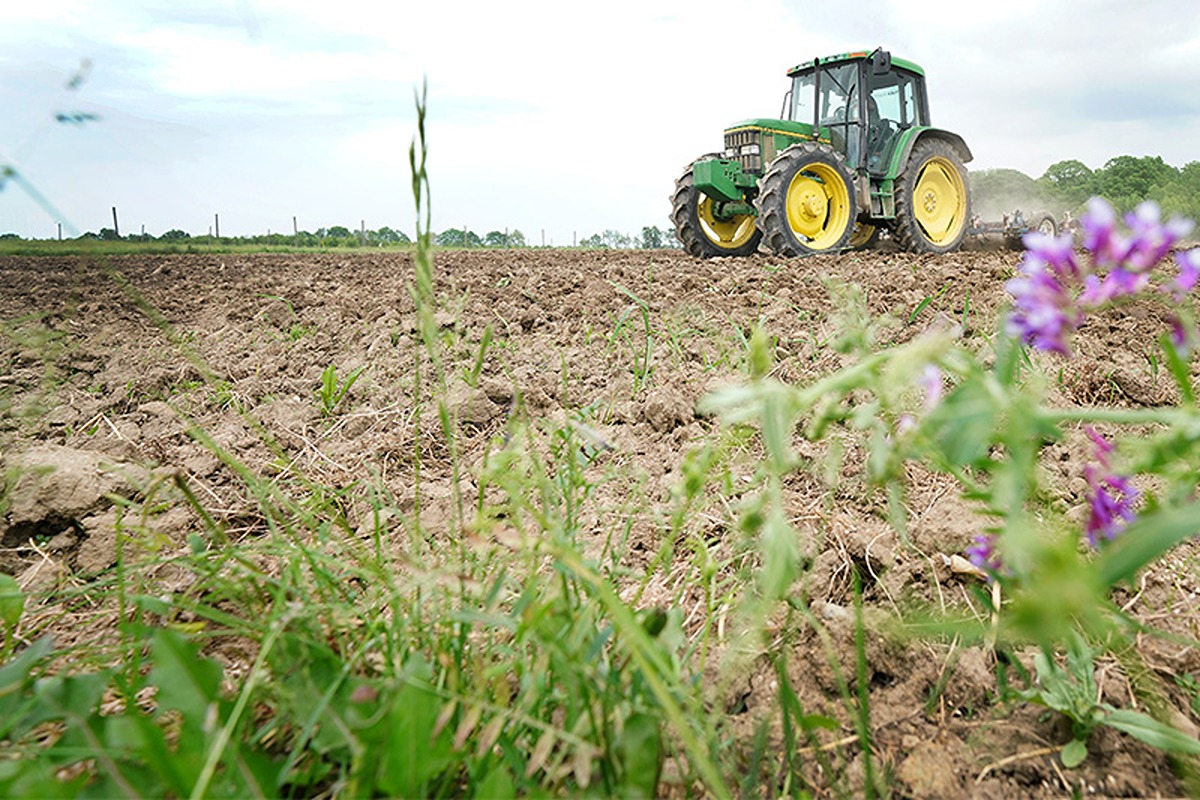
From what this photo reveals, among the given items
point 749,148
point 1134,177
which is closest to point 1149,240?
point 749,148

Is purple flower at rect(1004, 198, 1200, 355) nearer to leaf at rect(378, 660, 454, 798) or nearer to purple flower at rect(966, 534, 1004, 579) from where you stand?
purple flower at rect(966, 534, 1004, 579)

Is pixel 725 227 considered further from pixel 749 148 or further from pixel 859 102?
pixel 859 102

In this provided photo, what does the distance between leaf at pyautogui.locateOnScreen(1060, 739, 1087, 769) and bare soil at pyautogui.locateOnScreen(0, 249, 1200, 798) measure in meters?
0.03

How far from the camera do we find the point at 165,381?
3.12m

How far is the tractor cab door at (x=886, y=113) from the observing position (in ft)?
27.2

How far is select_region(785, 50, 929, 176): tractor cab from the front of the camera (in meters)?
7.95

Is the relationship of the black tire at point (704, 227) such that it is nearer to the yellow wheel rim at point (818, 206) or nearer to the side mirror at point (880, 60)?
the yellow wheel rim at point (818, 206)

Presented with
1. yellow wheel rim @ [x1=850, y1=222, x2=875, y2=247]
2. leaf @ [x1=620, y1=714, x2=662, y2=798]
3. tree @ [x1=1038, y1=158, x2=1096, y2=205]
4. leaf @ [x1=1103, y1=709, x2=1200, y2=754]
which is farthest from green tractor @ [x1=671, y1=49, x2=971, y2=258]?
tree @ [x1=1038, y1=158, x2=1096, y2=205]

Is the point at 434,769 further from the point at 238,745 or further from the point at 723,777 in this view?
the point at 723,777

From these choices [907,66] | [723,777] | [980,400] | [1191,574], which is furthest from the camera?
[907,66]

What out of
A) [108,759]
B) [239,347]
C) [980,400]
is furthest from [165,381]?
[980,400]

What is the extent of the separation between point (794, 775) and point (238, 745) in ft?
1.99

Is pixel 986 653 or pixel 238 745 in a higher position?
pixel 238 745

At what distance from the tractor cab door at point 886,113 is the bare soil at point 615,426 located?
3.78 meters
